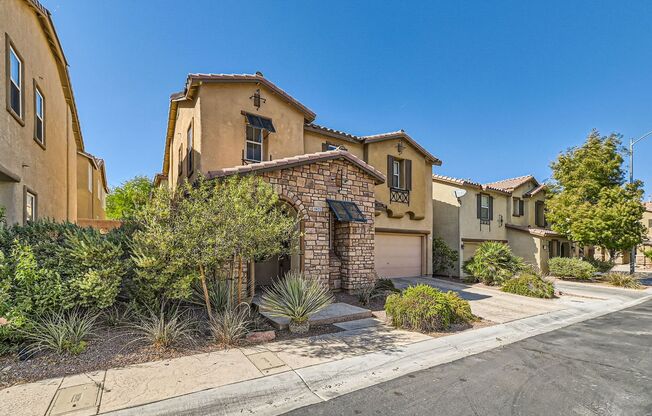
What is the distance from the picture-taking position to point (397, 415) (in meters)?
4.17

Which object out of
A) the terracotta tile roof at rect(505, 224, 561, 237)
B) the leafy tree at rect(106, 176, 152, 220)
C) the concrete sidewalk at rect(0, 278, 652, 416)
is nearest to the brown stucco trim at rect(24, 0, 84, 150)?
the concrete sidewalk at rect(0, 278, 652, 416)

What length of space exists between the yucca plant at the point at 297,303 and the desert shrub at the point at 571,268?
18.7 m

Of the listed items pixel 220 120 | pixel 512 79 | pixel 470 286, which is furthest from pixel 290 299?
pixel 512 79

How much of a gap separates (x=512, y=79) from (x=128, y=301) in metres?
21.3

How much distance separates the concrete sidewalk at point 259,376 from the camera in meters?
4.21

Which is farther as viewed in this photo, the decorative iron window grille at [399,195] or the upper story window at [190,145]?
the decorative iron window grille at [399,195]

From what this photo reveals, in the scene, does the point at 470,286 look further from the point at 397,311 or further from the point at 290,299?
the point at 290,299

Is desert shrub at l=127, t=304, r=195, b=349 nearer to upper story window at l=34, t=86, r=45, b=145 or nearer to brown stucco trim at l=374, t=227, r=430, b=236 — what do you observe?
upper story window at l=34, t=86, r=45, b=145

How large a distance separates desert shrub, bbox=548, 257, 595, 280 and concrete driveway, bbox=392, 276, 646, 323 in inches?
66.5

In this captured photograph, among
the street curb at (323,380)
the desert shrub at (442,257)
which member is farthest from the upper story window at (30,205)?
the desert shrub at (442,257)

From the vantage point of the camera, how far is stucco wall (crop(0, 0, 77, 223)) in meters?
7.73

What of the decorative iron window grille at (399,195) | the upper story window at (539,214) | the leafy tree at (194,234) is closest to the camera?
the leafy tree at (194,234)

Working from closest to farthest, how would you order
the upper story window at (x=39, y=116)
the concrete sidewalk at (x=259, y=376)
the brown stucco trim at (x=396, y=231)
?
1. the concrete sidewalk at (x=259, y=376)
2. the upper story window at (x=39, y=116)
3. the brown stucco trim at (x=396, y=231)

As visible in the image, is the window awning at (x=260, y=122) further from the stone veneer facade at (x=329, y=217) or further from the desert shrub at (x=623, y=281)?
the desert shrub at (x=623, y=281)
